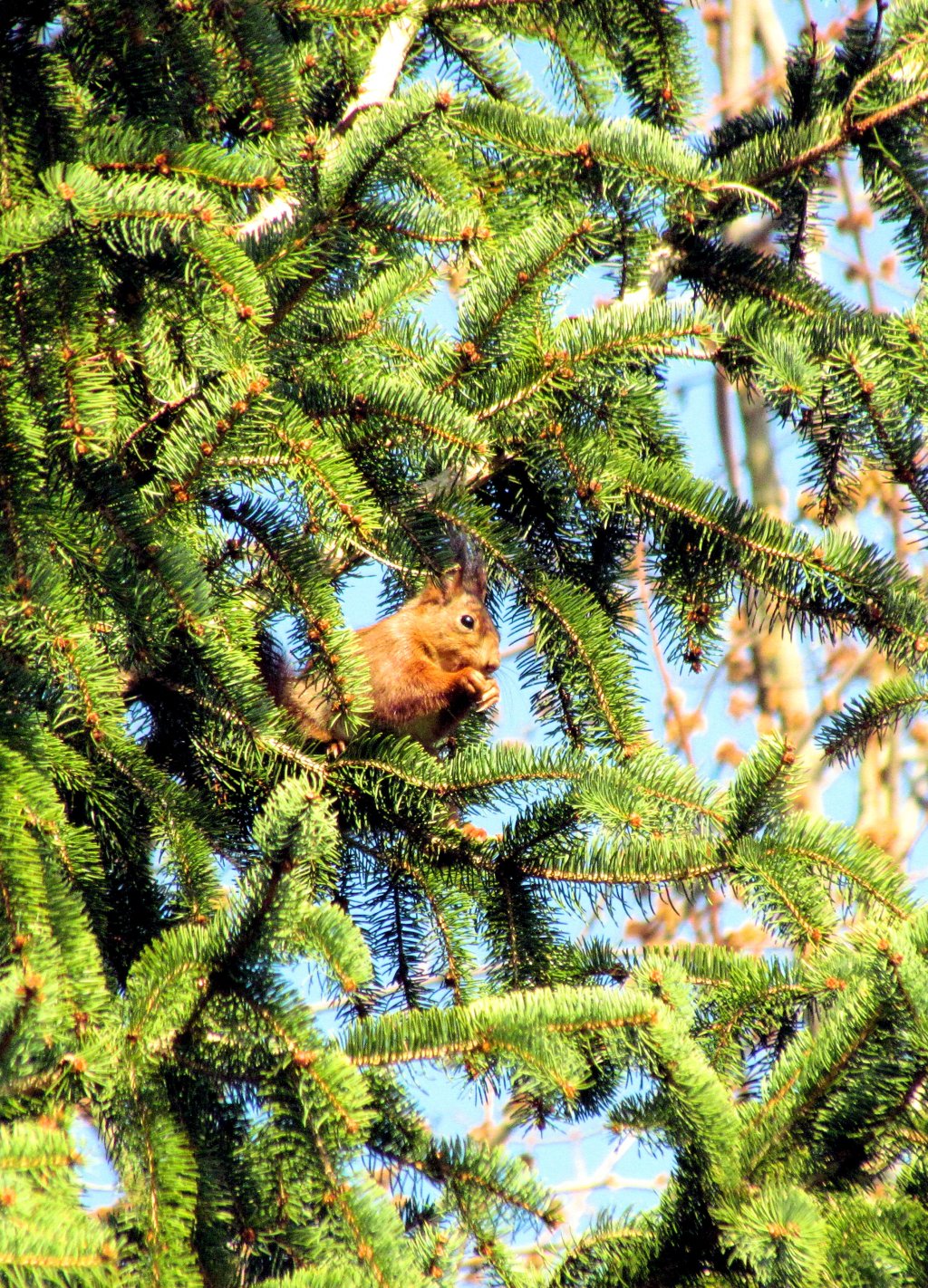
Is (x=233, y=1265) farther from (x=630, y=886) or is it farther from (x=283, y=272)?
(x=283, y=272)

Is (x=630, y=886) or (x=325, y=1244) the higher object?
(x=325, y=1244)

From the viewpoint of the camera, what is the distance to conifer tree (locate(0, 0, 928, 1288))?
1.27 metres

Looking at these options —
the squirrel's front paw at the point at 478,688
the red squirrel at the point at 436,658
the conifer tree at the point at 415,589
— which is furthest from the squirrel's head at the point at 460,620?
the conifer tree at the point at 415,589

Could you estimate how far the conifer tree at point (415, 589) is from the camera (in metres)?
1.27

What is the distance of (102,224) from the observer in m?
Result: 1.44

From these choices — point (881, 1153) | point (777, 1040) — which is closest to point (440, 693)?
point (777, 1040)

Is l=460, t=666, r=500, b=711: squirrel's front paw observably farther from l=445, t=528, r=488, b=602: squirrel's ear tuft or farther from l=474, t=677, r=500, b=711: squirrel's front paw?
l=445, t=528, r=488, b=602: squirrel's ear tuft

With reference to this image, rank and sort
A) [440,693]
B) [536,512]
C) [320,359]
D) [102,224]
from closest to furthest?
[102,224] < [320,359] < [536,512] < [440,693]

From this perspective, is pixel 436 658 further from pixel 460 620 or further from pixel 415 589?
pixel 415 589

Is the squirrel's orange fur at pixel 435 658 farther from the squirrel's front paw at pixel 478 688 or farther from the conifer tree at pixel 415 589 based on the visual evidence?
the conifer tree at pixel 415 589

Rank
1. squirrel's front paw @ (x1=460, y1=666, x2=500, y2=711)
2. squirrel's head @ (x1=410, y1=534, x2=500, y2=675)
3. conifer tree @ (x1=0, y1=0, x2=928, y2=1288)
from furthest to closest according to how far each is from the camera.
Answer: squirrel's head @ (x1=410, y1=534, x2=500, y2=675) < squirrel's front paw @ (x1=460, y1=666, x2=500, y2=711) < conifer tree @ (x1=0, y1=0, x2=928, y2=1288)

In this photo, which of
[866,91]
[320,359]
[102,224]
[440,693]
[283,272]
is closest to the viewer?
[102,224]

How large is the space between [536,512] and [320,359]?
0.62 m

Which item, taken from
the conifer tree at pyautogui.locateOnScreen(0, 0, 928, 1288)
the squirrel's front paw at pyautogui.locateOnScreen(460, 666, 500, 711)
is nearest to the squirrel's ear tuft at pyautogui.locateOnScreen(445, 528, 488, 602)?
the squirrel's front paw at pyautogui.locateOnScreen(460, 666, 500, 711)
